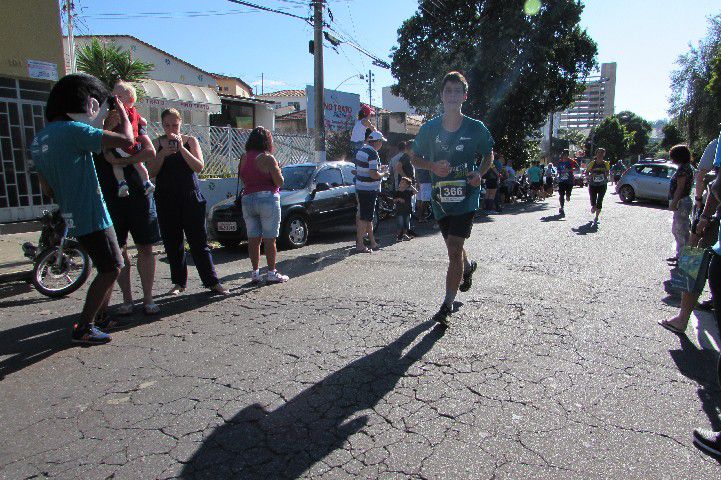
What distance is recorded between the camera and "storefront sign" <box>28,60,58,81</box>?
1023 cm

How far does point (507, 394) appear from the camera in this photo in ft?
9.66

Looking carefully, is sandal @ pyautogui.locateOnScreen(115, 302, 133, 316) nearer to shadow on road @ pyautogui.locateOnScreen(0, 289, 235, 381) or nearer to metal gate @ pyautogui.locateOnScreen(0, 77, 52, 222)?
shadow on road @ pyautogui.locateOnScreen(0, 289, 235, 381)

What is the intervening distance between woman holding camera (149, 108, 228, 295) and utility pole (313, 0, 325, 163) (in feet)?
36.1

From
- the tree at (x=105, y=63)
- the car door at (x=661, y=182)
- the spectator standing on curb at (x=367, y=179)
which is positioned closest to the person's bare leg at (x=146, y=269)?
the spectator standing on curb at (x=367, y=179)

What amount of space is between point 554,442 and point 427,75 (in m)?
22.6

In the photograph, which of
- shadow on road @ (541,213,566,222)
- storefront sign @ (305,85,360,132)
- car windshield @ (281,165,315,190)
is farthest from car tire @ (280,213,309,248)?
storefront sign @ (305,85,360,132)

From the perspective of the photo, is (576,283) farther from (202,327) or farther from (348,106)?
(348,106)

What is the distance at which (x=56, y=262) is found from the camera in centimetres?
548

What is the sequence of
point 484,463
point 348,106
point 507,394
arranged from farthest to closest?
point 348,106, point 507,394, point 484,463

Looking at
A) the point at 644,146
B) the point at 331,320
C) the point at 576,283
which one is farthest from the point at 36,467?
the point at 644,146

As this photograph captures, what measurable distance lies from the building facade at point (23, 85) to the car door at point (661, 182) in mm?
18640

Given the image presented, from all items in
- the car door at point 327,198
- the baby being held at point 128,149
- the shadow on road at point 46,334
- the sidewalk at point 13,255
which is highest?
the baby being held at point 128,149

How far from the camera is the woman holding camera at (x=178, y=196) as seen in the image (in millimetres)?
4656

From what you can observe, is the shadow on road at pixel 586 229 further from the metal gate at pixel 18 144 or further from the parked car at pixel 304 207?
the metal gate at pixel 18 144
